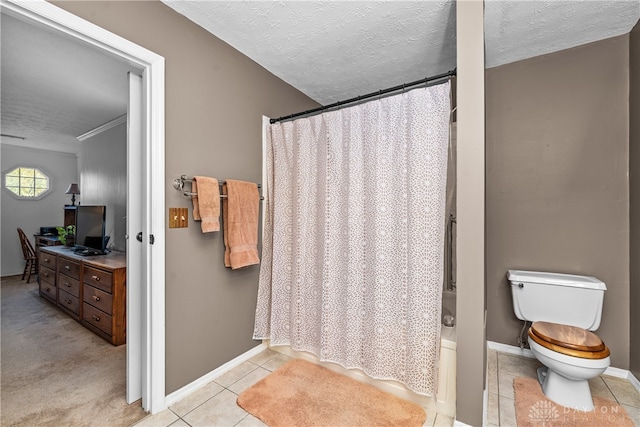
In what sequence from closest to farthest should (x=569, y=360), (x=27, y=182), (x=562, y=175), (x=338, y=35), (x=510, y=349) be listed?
(x=569, y=360) → (x=338, y=35) → (x=562, y=175) → (x=510, y=349) → (x=27, y=182)

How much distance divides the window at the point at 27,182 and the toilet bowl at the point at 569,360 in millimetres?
7801

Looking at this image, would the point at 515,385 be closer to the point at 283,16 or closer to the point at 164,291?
the point at 164,291

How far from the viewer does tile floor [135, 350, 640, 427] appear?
1.54 m

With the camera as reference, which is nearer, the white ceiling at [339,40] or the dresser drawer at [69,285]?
the white ceiling at [339,40]

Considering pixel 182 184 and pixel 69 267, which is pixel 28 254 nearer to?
pixel 69 267

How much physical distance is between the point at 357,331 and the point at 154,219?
1463 millimetres

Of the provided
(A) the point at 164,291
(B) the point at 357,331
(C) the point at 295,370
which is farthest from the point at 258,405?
(A) the point at 164,291

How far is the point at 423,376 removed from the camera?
160 cm

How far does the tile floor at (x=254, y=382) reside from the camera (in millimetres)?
1537

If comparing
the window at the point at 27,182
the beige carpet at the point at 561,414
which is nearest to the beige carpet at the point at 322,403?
the beige carpet at the point at 561,414

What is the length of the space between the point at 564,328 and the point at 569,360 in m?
0.29

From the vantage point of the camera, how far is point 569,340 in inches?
64.7

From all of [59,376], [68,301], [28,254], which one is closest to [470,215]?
[59,376]

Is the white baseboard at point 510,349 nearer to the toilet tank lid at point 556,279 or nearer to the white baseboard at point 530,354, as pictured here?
the white baseboard at point 530,354
